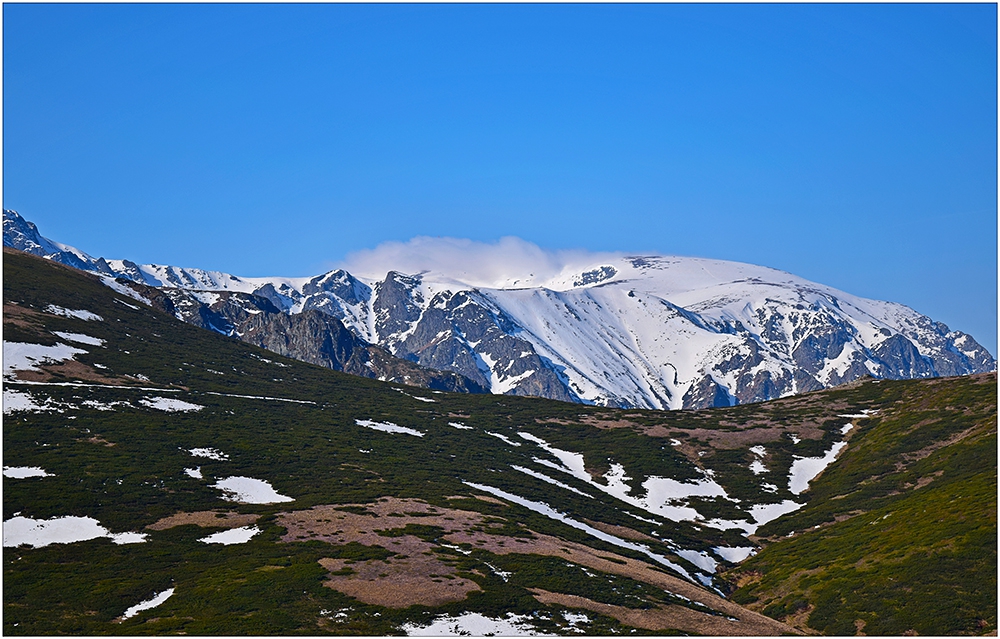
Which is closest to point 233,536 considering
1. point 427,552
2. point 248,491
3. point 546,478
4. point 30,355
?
point 427,552

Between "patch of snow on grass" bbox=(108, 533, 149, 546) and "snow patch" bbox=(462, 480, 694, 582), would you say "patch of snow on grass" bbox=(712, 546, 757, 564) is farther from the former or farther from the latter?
"patch of snow on grass" bbox=(108, 533, 149, 546)

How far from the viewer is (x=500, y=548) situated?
95750 millimetres

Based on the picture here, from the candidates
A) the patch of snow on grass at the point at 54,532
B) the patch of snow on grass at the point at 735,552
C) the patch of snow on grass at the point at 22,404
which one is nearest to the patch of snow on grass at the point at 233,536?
the patch of snow on grass at the point at 54,532

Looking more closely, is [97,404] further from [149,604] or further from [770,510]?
[770,510]

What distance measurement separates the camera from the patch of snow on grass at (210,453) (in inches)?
5305

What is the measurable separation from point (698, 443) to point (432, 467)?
5866cm

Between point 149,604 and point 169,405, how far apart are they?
9795cm

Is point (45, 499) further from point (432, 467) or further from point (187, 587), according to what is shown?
point (432, 467)

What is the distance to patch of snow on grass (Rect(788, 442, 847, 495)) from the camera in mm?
151125

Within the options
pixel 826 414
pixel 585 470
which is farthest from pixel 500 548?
A: pixel 826 414

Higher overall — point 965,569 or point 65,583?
point 965,569

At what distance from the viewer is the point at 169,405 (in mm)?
166625

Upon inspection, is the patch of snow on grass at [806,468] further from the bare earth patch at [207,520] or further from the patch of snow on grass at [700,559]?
the bare earth patch at [207,520]

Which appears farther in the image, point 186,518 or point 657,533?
point 657,533
